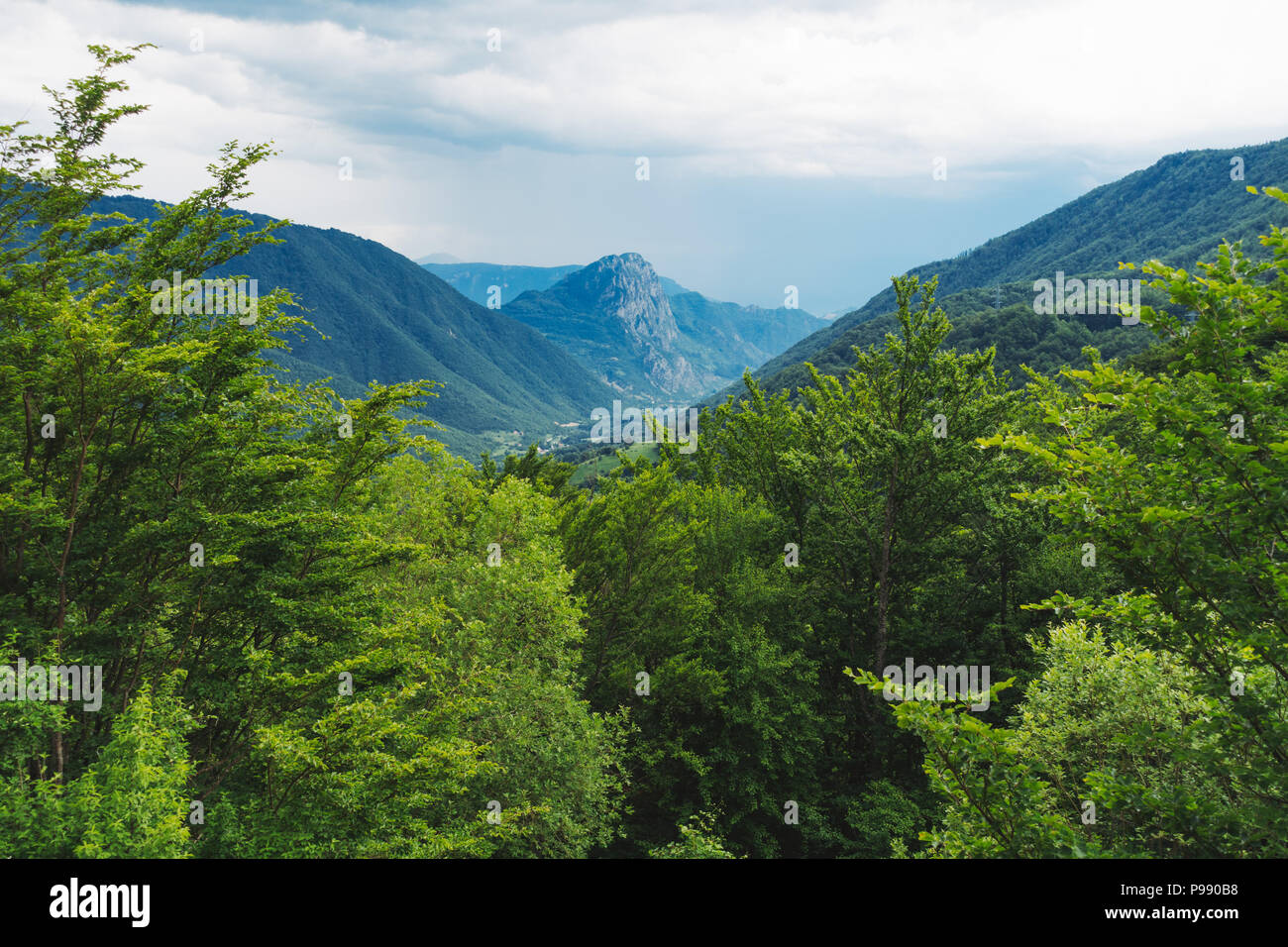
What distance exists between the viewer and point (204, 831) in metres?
13.2

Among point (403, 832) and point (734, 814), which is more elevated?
point (403, 832)

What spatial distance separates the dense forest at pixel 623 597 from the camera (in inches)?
294

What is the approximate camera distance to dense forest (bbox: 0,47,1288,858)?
24.5ft

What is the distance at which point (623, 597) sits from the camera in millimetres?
28625

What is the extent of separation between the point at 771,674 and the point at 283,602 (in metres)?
17.2

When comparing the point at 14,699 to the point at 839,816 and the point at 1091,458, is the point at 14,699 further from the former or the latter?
the point at 839,816
